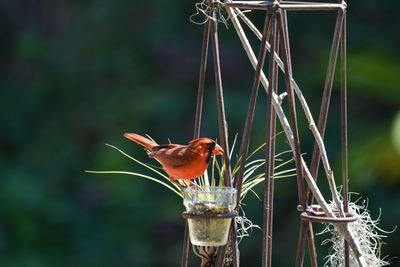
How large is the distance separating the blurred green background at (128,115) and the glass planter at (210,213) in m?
2.34

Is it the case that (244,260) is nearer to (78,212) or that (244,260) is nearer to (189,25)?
(78,212)

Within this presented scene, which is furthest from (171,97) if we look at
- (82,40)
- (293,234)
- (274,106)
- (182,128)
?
(274,106)

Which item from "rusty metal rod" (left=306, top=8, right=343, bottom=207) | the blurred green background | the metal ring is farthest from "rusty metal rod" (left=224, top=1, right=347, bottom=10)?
the blurred green background

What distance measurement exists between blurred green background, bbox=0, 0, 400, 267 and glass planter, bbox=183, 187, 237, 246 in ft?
7.68

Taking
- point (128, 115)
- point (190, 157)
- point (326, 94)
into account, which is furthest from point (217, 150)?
point (128, 115)

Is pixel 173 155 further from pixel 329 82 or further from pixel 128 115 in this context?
pixel 128 115

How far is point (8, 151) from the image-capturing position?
17.0 ft

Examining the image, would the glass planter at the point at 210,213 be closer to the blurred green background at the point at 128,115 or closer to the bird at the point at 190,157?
the bird at the point at 190,157

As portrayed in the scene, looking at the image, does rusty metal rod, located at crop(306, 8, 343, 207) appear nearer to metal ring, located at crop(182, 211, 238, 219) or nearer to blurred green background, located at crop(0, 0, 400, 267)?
metal ring, located at crop(182, 211, 238, 219)

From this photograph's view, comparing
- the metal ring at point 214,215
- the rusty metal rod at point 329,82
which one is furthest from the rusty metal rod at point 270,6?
the metal ring at point 214,215

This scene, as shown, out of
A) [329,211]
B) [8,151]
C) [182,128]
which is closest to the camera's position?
[329,211]

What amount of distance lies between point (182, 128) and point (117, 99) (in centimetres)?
41

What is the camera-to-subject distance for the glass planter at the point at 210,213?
171 cm

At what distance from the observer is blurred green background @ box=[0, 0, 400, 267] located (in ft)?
14.2
